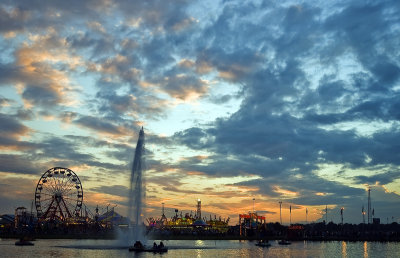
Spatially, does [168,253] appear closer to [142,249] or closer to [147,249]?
[147,249]

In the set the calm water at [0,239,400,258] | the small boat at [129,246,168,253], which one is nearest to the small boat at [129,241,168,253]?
the small boat at [129,246,168,253]

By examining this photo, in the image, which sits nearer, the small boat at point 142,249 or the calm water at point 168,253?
the small boat at point 142,249

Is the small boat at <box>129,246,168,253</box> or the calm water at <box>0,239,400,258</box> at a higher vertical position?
the small boat at <box>129,246,168,253</box>

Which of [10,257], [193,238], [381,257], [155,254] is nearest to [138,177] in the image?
[155,254]

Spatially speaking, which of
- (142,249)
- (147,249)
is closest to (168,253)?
(147,249)

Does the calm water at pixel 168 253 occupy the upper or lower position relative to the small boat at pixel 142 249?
lower

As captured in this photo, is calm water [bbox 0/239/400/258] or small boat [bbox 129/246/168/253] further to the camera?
calm water [bbox 0/239/400/258]

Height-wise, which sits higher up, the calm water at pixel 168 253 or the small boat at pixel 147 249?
the small boat at pixel 147 249

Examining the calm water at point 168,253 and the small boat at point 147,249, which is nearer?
the small boat at point 147,249

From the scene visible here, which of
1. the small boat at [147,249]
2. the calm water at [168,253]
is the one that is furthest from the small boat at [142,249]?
the calm water at [168,253]

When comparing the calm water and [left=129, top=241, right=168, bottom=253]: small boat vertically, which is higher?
[left=129, top=241, right=168, bottom=253]: small boat

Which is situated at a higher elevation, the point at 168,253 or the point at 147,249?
the point at 147,249

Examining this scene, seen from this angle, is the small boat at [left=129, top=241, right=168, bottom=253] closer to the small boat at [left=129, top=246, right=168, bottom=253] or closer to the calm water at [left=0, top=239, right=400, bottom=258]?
the small boat at [left=129, top=246, right=168, bottom=253]

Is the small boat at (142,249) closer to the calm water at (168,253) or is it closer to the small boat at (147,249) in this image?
the small boat at (147,249)
